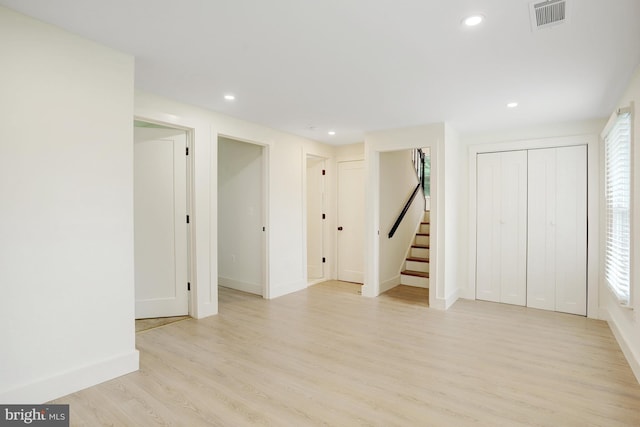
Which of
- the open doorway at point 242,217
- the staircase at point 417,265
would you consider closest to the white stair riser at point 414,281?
the staircase at point 417,265

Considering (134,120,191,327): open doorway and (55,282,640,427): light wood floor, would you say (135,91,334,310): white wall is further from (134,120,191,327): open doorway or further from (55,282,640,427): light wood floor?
(55,282,640,427): light wood floor

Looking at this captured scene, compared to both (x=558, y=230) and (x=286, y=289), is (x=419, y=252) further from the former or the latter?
(x=286, y=289)

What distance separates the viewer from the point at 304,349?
3.09 meters

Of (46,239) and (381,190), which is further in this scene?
(381,190)

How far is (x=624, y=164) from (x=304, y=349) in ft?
10.9

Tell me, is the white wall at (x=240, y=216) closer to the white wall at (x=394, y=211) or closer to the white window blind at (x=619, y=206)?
the white wall at (x=394, y=211)

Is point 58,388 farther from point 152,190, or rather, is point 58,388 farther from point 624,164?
point 624,164

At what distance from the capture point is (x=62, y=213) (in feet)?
7.33

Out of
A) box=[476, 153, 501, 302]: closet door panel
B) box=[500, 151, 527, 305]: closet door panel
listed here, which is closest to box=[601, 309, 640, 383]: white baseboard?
box=[500, 151, 527, 305]: closet door panel

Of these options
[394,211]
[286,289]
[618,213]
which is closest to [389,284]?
[394,211]

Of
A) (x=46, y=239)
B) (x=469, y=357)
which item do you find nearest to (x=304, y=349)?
(x=469, y=357)

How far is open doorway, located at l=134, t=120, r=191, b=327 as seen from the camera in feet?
12.6

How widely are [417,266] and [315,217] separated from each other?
2012 mm

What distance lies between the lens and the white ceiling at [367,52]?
195 centimetres
